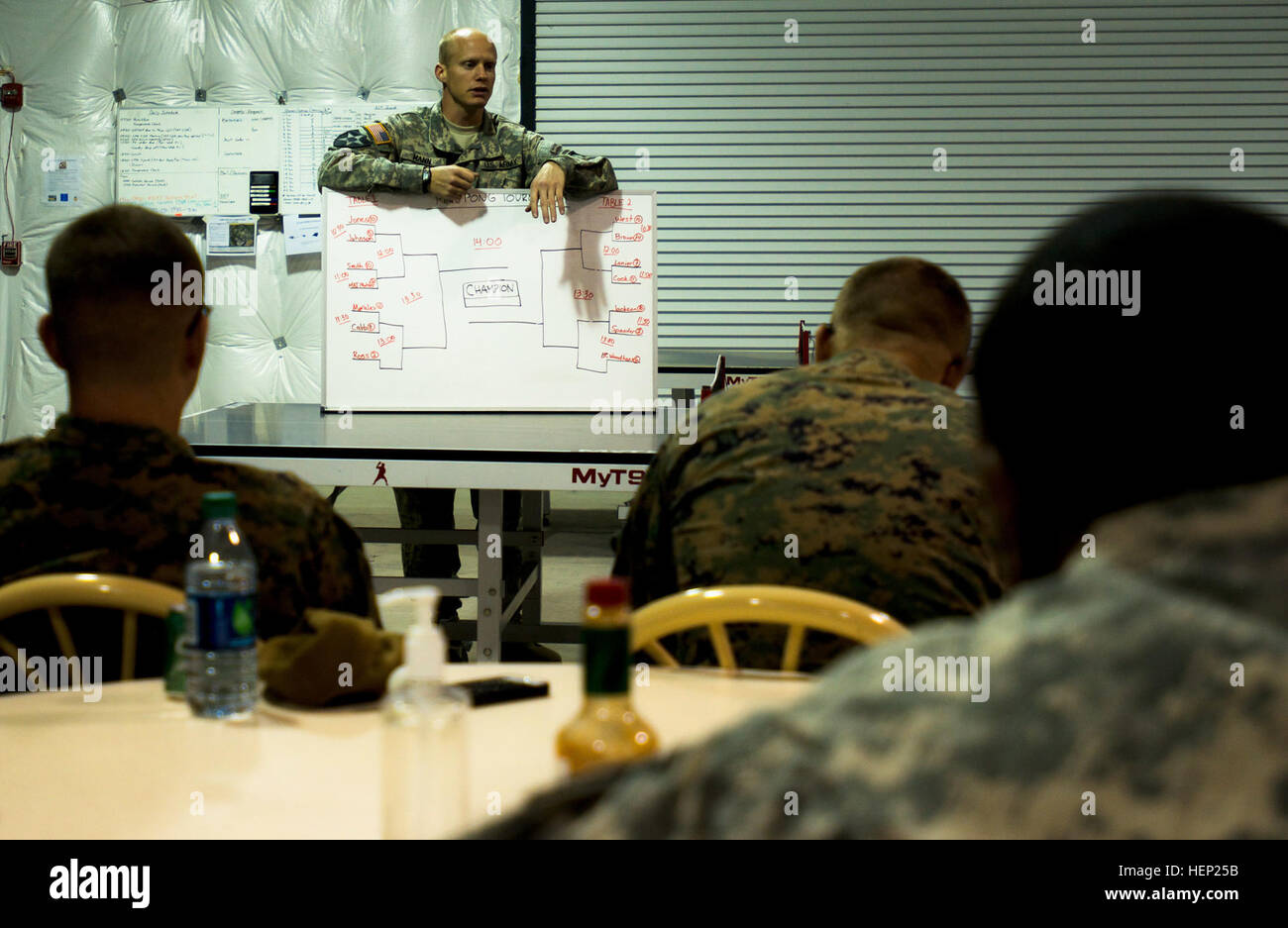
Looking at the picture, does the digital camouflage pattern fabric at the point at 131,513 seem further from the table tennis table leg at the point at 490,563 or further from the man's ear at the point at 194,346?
the table tennis table leg at the point at 490,563

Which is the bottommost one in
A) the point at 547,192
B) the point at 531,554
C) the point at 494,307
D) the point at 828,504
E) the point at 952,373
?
the point at 531,554

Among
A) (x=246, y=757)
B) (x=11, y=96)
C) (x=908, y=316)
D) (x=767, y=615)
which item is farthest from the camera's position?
(x=11, y=96)

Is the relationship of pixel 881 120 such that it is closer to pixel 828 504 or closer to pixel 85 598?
pixel 828 504

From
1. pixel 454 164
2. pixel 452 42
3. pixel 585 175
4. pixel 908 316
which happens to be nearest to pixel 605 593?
pixel 908 316

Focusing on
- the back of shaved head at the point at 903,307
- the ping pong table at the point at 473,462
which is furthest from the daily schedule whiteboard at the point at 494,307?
the back of shaved head at the point at 903,307

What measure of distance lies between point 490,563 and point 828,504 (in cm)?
178

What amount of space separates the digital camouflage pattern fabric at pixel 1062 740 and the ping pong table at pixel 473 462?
2.73 metres

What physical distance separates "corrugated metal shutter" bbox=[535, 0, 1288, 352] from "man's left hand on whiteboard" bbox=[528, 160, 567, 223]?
9.36 ft

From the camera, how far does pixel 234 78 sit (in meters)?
6.86

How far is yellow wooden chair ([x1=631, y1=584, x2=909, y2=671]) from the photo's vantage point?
1.45m

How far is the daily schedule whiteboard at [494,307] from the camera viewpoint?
4.38 meters

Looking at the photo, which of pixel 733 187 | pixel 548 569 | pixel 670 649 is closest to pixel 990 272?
pixel 733 187

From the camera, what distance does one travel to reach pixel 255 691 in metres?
1.35
